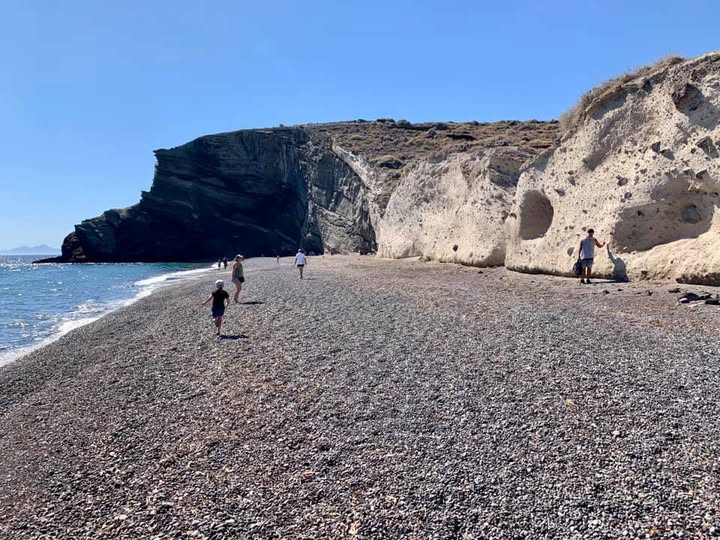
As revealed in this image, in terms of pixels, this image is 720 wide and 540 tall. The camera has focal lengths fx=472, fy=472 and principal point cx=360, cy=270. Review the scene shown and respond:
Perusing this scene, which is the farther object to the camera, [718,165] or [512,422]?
[718,165]

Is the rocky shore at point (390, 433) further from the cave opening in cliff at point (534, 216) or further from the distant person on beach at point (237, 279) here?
the cave opening in cliff at point (534, 216)

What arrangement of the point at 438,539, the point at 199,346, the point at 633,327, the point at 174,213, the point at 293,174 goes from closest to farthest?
the point at 438,539 → the point at 633,327 → the point at 199,346 → the point at 293,174 → the point at 174,213

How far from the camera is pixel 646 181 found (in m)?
14.8

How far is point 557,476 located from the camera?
14.3ft

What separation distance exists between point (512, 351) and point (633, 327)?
287 cm

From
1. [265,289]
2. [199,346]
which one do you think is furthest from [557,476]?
[265,289]

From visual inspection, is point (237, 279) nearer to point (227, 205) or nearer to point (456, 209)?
point (456, 209)

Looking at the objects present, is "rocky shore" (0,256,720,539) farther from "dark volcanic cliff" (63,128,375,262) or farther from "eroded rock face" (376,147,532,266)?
"dark volcanic cliff" (63,128,375,262)

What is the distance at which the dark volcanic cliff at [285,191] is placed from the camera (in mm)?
45906

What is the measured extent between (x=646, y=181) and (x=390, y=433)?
13.5 meters

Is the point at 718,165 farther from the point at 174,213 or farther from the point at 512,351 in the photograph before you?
the point at 174,213

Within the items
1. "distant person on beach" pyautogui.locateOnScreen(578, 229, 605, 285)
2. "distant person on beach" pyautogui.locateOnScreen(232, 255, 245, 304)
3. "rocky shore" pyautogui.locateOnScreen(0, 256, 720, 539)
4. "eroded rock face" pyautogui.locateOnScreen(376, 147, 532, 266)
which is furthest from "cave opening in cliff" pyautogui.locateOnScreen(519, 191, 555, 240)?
"distant person on beach" pyautogui.locateOnScreen(232, 255, 245, 304)

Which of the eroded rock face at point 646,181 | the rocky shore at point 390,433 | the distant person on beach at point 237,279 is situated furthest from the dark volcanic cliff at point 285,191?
the rocky shore at point 390,433

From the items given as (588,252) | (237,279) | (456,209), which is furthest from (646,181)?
(456,209)
